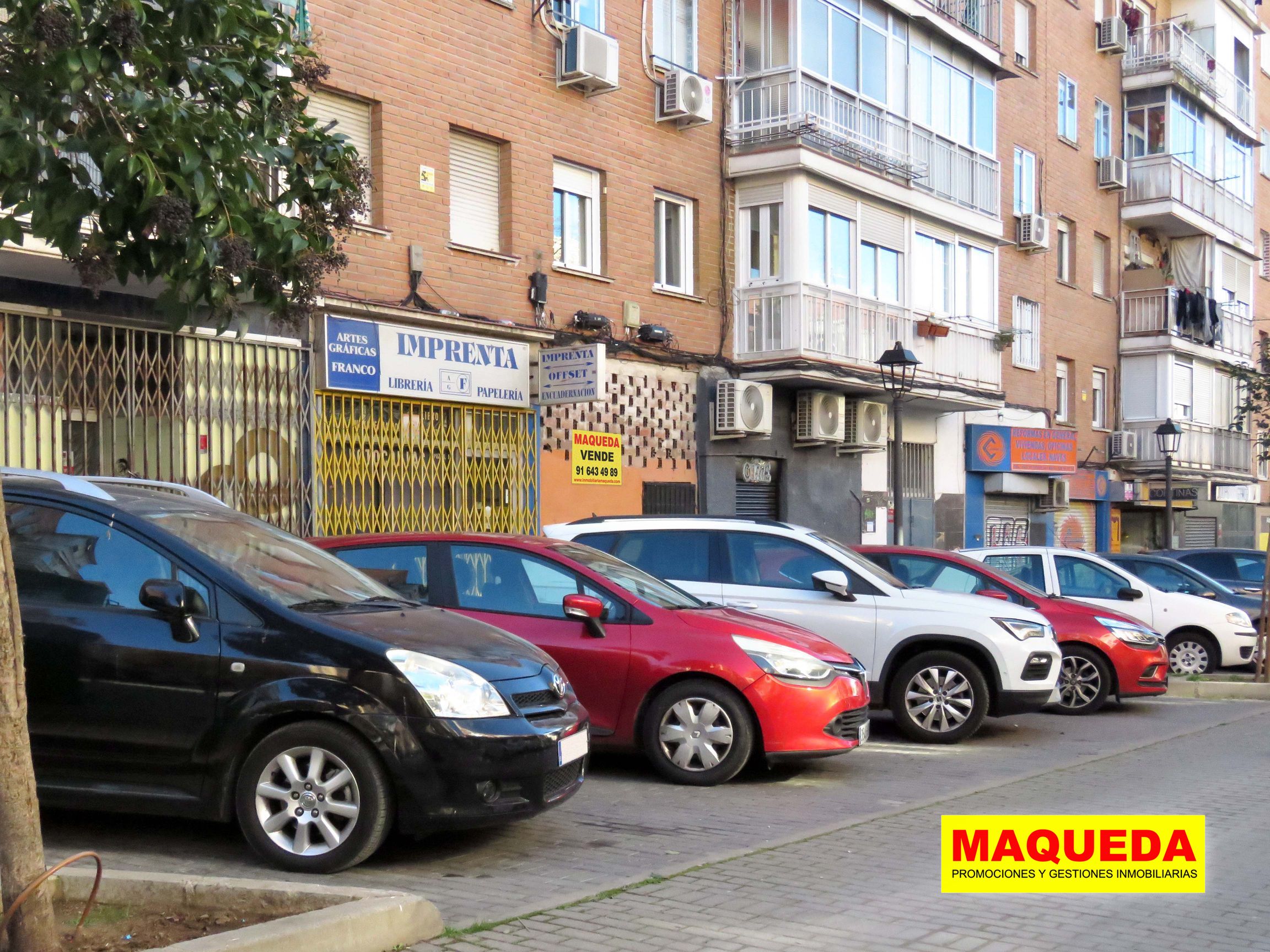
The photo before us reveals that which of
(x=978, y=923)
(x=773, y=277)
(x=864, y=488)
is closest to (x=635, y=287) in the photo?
(x=773, y=277)

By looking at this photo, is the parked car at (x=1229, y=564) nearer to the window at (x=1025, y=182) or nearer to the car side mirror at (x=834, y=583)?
the window at (x=1025, y=182)

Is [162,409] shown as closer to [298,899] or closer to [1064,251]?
[298,899]

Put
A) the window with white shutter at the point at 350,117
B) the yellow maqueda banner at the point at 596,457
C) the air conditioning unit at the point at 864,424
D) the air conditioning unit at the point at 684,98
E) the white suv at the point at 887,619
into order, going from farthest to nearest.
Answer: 1. the air conditioning unit at the point at 864,424
2. the air conditioning unit at the point at 684,98
3. the yellow maqueda banner at the point at 596,457
4. the window with white shutter at the point at 350,117
5. the white suv at the point at 887,619

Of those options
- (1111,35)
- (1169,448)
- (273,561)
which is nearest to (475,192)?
(273,561)

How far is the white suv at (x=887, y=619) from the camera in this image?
10.9m

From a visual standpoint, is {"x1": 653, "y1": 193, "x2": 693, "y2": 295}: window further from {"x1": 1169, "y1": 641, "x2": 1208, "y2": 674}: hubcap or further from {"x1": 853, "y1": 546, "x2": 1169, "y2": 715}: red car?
{"x1": 1169, "y1": 641, "x2": 1208, "y2": 674}: hubcap

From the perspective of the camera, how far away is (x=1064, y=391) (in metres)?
30.3

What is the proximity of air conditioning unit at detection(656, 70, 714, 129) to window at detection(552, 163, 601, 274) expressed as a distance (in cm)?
148

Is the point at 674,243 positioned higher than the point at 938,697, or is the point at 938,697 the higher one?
the point at 674,243

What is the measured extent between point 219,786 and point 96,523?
→ 4.48 feet

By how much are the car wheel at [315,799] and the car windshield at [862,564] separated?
18.6 ft

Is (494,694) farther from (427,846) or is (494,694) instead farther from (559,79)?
(559,79)

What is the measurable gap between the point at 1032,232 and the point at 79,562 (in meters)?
23.7

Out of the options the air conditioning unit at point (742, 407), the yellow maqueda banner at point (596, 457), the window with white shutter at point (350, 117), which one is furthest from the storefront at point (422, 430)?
the air conditioning unit at point (742, 407)
